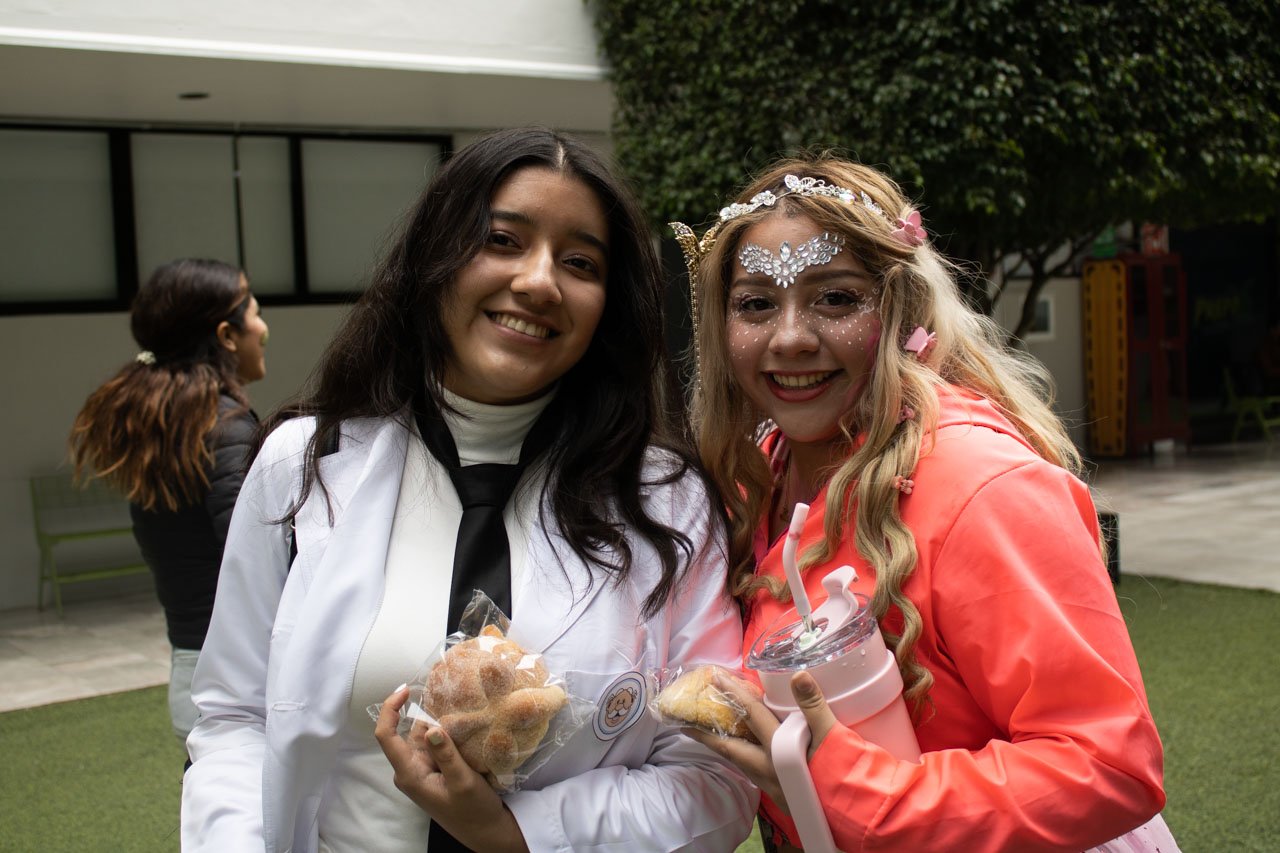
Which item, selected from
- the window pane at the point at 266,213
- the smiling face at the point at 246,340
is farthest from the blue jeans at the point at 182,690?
the window pane at the point at 266,213

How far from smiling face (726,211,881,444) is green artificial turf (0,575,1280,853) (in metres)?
2.90

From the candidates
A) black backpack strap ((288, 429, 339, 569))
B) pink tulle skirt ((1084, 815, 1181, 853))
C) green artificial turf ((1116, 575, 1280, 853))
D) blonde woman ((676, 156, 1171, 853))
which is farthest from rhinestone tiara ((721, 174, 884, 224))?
green artificial turf ((1116, 575, 1280, 853))

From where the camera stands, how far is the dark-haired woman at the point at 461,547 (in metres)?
1.86

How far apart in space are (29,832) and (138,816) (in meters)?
0.40

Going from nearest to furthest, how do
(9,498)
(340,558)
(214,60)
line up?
(340,558), (214,60), (9,498)

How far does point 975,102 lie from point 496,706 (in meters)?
6.01

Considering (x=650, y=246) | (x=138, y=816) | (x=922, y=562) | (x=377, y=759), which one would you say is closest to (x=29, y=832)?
(x=138, y=816)

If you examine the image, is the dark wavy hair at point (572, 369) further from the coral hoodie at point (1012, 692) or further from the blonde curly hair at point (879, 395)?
the coral hoodie at point (1012, 692)

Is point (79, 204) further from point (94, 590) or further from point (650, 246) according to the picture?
point (650, 246)

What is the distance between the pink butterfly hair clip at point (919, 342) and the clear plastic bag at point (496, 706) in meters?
0.79

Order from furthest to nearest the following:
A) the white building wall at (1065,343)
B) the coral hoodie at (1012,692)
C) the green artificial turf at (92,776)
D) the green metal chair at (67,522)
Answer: the white building wall at (1065,343), the green metal chair at (67,522), the green artificial turf at (92,776), the coral hoodie at (1012,692)

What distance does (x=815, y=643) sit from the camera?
1.73 m

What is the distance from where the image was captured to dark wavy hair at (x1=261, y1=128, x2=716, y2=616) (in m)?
2.04

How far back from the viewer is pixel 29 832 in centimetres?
490
